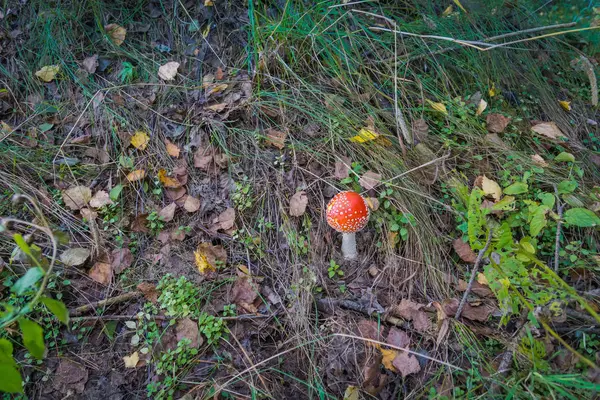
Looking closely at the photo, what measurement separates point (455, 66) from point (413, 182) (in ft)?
4.02

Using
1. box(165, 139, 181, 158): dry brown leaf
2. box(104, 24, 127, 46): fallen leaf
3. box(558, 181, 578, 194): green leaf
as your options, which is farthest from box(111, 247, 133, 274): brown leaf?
box(558, 181, 578, 194): green leaf

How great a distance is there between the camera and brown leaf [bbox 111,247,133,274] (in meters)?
2.55

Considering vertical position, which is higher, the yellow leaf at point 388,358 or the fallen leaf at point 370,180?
the fallen leaf at point 370,180

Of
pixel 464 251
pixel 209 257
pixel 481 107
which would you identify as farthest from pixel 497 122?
pixel 209 257

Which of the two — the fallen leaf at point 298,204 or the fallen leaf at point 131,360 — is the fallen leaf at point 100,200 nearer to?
the fallen leaf at point 131,360

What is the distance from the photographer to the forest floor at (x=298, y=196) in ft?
7.06

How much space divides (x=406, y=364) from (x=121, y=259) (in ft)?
6.10

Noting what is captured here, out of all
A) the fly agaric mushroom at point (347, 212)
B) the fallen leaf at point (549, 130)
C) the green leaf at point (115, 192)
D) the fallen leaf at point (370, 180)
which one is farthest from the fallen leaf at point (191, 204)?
the fallen leaf at point (549, 130)

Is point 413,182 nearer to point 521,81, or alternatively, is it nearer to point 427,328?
point 427,328

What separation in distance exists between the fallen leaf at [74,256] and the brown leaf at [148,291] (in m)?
0.42

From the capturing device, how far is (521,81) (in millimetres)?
3361

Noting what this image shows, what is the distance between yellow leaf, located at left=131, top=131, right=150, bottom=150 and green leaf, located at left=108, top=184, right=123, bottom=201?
36 centimetres

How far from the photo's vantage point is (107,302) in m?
2.41

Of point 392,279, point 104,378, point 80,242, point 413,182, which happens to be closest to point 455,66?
point 413,182
